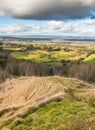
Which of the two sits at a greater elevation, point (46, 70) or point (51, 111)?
point (51, 111)

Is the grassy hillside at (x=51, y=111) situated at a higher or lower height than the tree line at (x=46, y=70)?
higher

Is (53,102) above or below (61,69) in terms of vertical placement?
above

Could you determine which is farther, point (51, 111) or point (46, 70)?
point (46, 70)

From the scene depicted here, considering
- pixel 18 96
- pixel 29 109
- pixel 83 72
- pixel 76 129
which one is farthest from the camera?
pixel 83 72

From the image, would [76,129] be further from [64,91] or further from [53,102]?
[64,91]

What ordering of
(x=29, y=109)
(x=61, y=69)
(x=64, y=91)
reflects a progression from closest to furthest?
(x=29, y=109)
(x=64, y=91)
(x=61, y=69)

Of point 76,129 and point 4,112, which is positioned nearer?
point 76,129

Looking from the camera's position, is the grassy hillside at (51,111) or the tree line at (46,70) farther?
the tree line at (46,70)

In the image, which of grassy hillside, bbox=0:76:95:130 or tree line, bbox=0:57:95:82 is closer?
grassy hillside, bbox=0:76:95:130

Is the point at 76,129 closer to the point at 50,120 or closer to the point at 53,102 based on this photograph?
the point at 50,120

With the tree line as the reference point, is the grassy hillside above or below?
above

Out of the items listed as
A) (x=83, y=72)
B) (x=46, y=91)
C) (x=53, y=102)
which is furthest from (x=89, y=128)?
(x=83, y=72)
